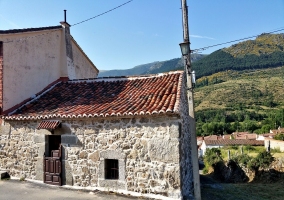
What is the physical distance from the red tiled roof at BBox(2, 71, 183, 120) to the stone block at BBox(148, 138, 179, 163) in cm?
84

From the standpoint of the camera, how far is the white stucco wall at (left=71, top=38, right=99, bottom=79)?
43.1 feet

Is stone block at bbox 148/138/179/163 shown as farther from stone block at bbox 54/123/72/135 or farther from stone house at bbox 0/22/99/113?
stone house at bbox 0/22/99/113

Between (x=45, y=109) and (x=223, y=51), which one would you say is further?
(x=223, y=51)

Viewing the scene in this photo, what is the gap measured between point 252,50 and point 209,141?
257 feet

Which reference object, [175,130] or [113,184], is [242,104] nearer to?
[175,130]

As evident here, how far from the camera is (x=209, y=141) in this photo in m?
41.6


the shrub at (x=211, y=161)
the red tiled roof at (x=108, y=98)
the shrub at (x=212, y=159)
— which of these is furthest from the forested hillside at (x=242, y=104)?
the red tiled roof at (x=108, y=98)

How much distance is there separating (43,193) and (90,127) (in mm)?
2277

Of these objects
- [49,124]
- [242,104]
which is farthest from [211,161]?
[242,104]

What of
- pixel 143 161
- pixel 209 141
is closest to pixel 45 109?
pixel 143 161

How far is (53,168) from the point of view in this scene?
8.45m

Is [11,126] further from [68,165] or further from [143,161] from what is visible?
[143,161]

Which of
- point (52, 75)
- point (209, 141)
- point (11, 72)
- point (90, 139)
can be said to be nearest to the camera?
point (90, 139)

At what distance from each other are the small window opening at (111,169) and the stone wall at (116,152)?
17cm
